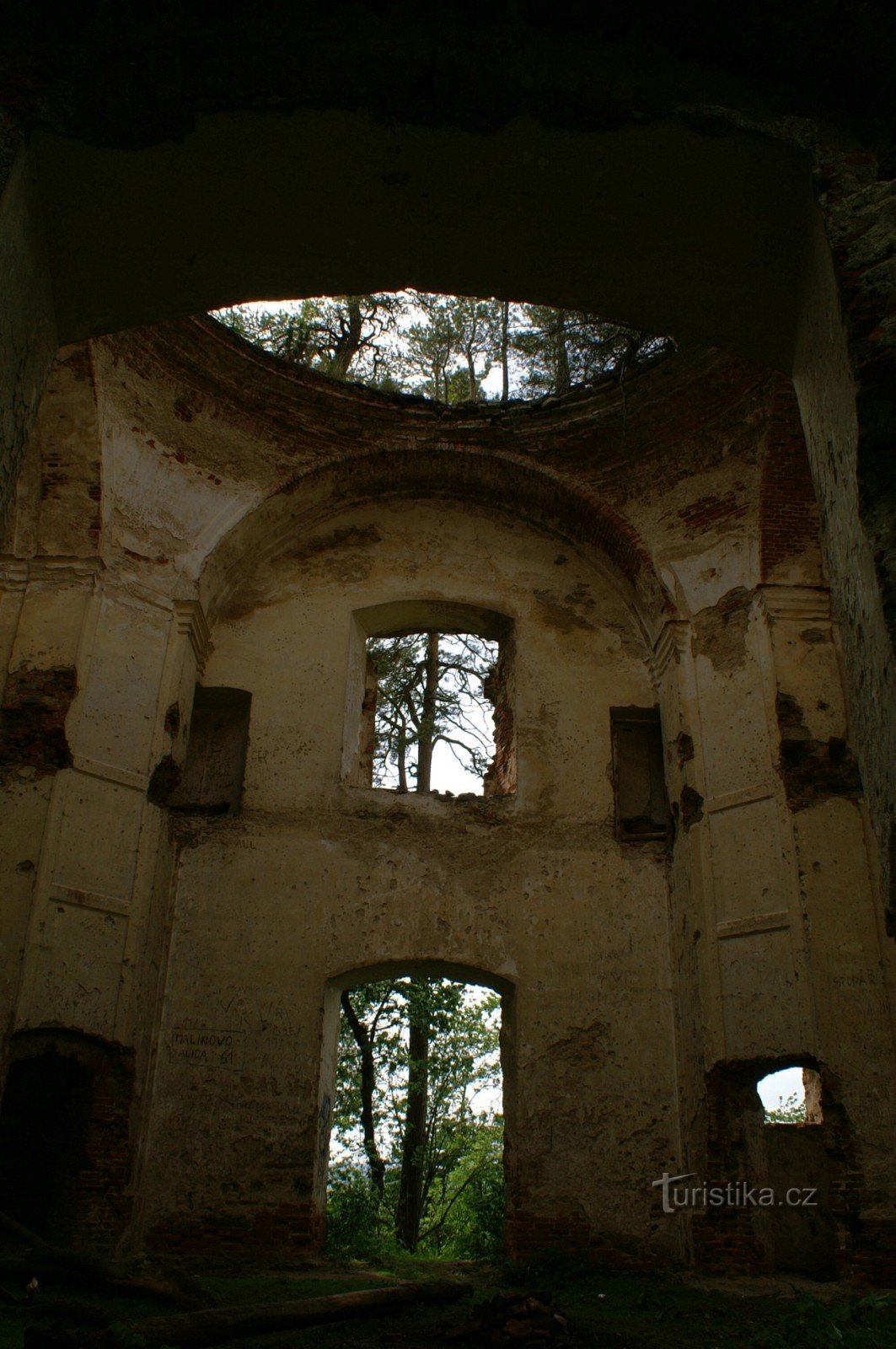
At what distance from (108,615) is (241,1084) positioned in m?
3.84

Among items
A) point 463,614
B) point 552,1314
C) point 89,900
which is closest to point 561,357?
point 463,614

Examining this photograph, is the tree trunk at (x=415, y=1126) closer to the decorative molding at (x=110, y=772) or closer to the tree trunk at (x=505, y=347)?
the decorative molding at (x=110, y=772)

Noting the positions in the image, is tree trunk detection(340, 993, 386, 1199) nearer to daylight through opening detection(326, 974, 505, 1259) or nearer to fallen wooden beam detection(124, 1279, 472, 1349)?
daylight through opening detection(326, 974, 505, 1259)

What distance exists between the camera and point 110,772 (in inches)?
314

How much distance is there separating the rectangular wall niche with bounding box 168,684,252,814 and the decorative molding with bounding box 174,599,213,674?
0.45 metres

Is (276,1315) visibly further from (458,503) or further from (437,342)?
(437,342)

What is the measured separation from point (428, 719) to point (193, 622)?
5933 mm

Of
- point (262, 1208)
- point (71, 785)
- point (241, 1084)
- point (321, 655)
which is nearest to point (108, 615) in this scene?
point (71, 785)

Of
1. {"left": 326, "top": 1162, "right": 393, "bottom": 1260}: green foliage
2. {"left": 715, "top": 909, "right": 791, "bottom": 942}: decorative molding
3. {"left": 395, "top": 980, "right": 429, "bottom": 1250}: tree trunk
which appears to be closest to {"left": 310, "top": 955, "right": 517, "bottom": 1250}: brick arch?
{"left": 715, "top": 909, "right": 791, "bottom": 942}: decorative molding

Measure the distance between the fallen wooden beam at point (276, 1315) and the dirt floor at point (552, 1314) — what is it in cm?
5

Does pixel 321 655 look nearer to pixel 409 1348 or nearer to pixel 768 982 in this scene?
pixel 768 982

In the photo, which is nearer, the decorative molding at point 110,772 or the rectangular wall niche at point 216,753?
the decorative molding at point 110,772

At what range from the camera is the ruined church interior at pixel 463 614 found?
339 centimetres

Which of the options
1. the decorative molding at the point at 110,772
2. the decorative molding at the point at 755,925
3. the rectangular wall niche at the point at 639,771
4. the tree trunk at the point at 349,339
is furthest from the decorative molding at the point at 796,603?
the tree trunk at the point at 349,339
